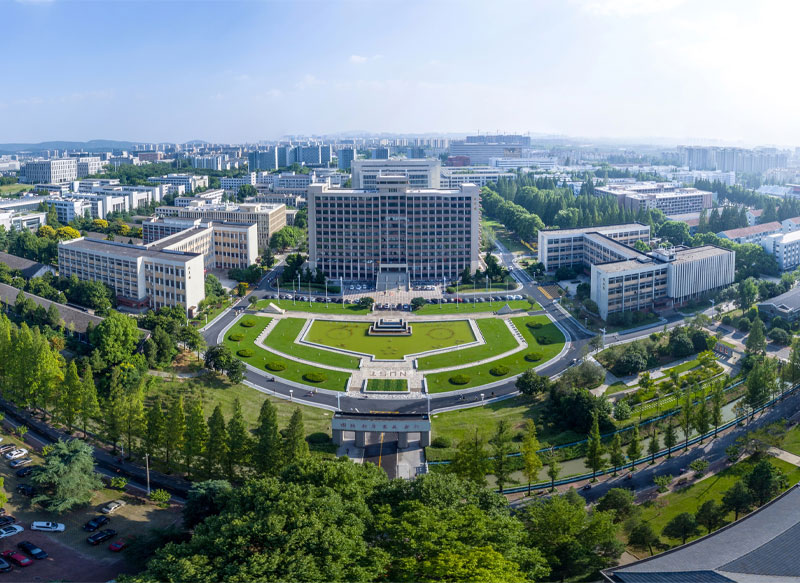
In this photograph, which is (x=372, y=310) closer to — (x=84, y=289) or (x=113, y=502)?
(x=84, y=289)

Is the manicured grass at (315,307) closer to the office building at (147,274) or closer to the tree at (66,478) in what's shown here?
the office building at (147,274)

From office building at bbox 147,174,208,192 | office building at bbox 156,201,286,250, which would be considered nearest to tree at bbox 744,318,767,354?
office building at bbox 156,201,286,250

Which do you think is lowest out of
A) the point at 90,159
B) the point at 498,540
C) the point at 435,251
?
the point at 498,540

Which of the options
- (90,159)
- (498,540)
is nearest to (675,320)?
(498,540)

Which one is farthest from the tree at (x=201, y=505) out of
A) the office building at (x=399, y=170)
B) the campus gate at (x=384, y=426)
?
the office building at (x=399, y=170)

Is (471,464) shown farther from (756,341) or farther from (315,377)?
(756,341)

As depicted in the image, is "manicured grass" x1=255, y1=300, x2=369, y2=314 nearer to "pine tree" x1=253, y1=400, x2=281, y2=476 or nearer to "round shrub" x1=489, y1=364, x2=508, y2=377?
"round shrub" x1=489, y1=364, x2=508, y2=377
